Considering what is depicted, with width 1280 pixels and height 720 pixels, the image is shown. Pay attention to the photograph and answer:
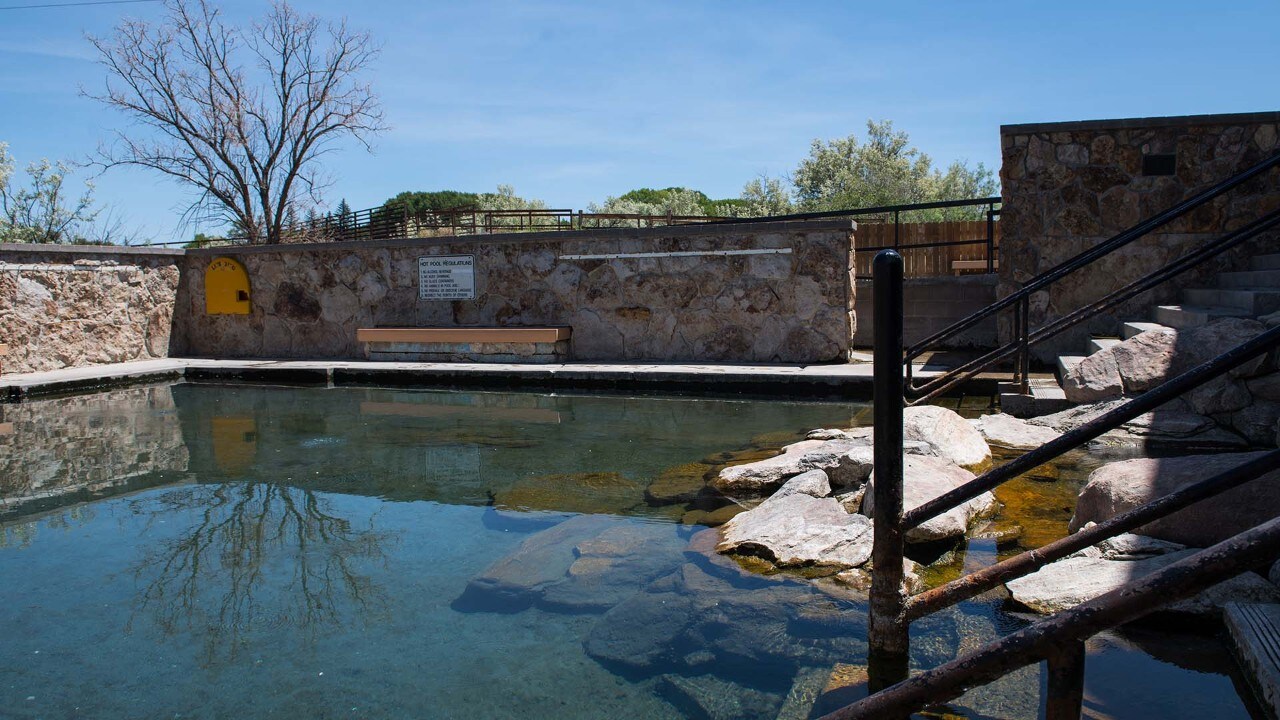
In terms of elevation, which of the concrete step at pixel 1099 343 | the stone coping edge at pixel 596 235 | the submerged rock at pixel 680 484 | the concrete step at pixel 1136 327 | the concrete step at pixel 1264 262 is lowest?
the submerged rock at pixel 680 484

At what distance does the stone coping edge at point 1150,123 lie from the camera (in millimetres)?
7398

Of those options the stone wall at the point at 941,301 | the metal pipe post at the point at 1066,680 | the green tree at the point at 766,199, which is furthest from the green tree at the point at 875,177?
the metal pipe post at the point at 1066,680

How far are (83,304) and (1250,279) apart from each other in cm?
1221

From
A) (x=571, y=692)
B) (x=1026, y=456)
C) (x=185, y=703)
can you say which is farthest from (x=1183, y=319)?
(x=185, y=703)

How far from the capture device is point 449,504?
189 inches

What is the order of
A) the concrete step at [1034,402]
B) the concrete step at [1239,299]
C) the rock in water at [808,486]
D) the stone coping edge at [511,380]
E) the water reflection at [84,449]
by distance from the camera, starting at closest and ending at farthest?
1. the rock in water at [808,486]
2. the water reflection at [84,449]
3. the concrete step at [1239,299]
4. the concrete step at [1034,402]
5. the stone coping edge at [511,380]

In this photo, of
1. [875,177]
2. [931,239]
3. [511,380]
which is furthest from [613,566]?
[875,177]

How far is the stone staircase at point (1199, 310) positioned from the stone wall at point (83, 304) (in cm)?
1051

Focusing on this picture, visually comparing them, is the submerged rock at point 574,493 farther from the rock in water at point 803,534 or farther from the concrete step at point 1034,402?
the concrete step at point 1034,402

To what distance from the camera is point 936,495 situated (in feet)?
12.5

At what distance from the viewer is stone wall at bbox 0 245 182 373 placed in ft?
33.9

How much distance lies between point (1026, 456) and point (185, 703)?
8.17ft

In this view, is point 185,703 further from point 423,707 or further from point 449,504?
point 449,504

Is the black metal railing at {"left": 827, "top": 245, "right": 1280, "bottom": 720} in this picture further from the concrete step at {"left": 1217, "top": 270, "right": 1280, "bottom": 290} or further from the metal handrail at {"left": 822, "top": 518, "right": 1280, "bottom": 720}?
the concrete step at {"left": 1217, "top": 270, "right": 1280, "bottom": 290}
